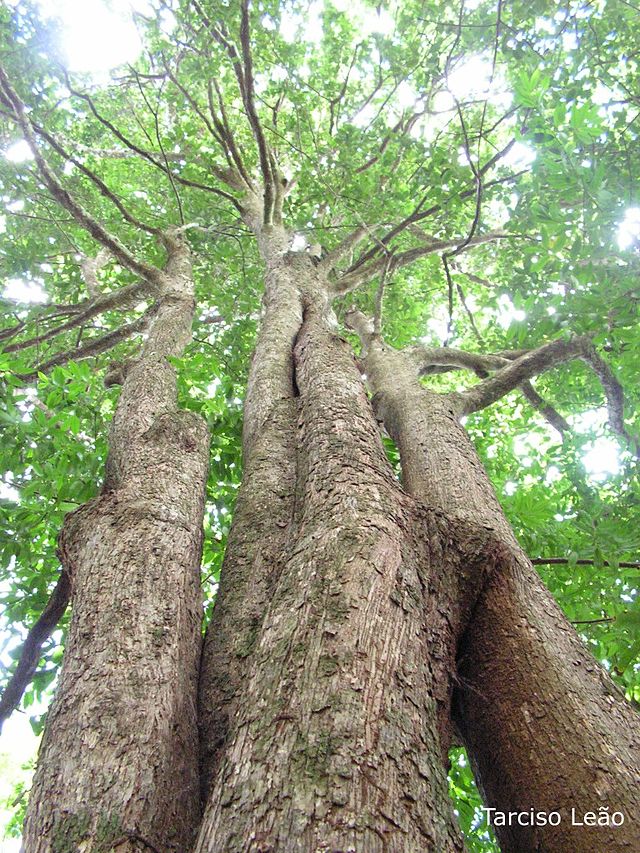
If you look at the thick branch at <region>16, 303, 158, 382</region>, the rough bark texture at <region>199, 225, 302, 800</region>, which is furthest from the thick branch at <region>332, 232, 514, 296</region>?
the rough bark texture at <region>199, 225, 302, 800</region>

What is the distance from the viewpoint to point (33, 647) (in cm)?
259

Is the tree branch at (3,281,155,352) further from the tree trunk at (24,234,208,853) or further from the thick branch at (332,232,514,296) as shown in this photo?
the tree trunk at (24,234,208,853)

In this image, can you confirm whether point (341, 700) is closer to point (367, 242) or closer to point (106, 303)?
point (106, 303)

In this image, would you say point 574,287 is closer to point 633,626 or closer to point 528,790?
point 633,626

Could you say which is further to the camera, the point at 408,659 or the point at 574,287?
the point at 574,287

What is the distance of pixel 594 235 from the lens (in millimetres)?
3104

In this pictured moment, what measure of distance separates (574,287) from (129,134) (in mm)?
8129

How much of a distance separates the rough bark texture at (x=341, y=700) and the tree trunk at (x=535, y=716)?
0.34 meters

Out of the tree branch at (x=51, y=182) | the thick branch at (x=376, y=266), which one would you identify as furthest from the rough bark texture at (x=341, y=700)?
the thick branch at (x=376, y=266)

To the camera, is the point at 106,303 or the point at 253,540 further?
the point at 106,303

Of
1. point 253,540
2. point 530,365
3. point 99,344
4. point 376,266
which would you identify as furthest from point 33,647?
point 376,266

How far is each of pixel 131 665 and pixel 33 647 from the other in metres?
1.33

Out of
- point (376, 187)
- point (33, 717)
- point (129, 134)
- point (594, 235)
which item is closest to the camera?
point (33, 717)

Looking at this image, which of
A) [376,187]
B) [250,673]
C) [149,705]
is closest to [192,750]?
[149,705]
